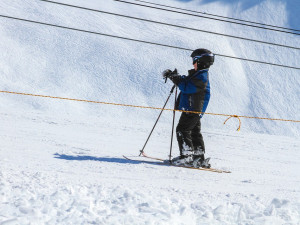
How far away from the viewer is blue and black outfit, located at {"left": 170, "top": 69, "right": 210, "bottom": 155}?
5273 mm

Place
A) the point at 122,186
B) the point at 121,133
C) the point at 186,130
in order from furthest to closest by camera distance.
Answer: the point at 121,133 < the point at 186,130 < the point at 122,186

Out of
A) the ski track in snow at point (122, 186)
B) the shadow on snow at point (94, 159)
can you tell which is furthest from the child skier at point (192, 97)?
the shadow on snow at point (94, 159)

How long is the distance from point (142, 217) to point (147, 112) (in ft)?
51.6

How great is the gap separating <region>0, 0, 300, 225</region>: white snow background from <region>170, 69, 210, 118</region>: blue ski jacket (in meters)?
0.95

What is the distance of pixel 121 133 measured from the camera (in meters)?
8.45

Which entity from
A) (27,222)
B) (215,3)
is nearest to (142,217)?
(27,222)

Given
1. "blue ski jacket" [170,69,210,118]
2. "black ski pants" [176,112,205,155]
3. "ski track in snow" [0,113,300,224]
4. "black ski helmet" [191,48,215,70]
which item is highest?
"black ski helmet" [191,48,215,70]

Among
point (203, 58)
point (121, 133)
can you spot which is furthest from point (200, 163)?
point (121, 133)

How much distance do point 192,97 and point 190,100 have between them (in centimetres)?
5

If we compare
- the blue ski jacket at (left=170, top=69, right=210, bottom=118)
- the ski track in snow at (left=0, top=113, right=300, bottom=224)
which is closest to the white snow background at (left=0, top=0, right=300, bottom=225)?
the ski track in snow at (left=0, top=113, right=300, bottom=224)

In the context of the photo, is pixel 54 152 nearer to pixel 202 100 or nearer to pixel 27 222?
pixel 202 100

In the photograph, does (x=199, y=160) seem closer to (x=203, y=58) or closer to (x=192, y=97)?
(x=192, y=97)

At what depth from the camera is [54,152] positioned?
5.61 m

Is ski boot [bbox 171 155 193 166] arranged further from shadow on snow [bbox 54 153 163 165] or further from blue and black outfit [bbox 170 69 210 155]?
shadow on snow [bbox 54 153 163 165]
